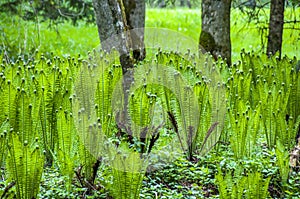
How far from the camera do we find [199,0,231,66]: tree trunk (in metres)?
6.02

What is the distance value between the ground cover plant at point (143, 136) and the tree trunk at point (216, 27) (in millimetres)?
1934

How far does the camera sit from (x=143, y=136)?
340 cm

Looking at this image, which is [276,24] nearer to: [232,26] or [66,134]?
[66,134]

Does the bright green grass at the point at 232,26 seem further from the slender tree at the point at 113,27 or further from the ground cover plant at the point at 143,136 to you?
the ground cover plant at the point at 143,136

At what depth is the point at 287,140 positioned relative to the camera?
132 inches

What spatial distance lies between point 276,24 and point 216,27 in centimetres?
79

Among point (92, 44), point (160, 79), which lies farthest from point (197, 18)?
point (160, 79)

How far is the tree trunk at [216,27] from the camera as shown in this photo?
19.7 ft

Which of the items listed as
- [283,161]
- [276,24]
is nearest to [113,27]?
[283,161]

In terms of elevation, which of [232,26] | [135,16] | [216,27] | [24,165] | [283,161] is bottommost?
[283,161]

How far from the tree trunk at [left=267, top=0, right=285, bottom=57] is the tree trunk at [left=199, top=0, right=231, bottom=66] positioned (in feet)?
1.87

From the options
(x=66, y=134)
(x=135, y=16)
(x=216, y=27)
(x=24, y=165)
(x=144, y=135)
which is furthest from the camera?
(x=135, y=16)

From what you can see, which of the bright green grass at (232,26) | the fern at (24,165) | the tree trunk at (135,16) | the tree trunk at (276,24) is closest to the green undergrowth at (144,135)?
the fern at (24,165)

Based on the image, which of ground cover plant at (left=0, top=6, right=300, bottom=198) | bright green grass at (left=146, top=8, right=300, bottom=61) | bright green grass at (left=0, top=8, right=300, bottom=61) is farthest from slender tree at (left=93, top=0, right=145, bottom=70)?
bright green grass at (left=146, top=8, right=300, bottom=61)
